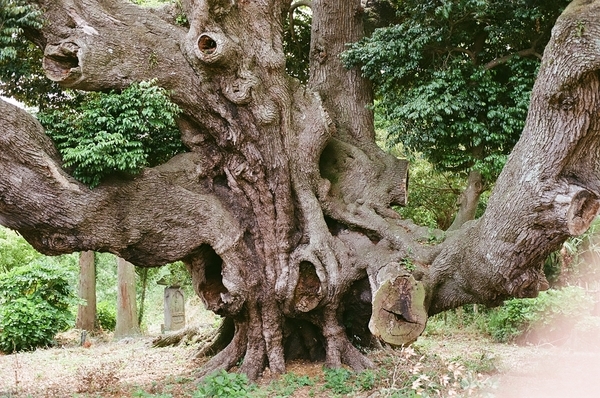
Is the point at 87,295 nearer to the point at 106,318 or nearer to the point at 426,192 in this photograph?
the point at 106,318

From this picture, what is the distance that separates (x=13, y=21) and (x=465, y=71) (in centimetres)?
570

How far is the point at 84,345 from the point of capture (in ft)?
40.1

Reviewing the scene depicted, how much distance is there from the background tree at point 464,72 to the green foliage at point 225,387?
4012mm

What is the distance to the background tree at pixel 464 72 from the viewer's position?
7.34 m

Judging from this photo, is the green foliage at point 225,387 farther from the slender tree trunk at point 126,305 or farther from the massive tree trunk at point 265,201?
the slender tree trunk at point 126,305

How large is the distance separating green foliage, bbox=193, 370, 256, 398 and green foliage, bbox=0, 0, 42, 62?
4.42m

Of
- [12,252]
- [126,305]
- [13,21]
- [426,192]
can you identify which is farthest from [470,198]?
[12,252]

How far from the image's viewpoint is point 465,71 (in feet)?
25.2

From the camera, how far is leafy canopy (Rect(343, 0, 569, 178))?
24.1 ft

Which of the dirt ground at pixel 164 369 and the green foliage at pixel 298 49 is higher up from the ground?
the green foliage at pixel 298 49

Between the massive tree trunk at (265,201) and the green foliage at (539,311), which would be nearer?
the massive tree trunk at (265,201)

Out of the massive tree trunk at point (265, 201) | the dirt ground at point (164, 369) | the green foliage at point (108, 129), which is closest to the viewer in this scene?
the massive tree trunk at point (265, 201)

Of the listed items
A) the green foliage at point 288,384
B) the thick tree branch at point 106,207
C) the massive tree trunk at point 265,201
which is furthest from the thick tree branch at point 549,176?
the thick tree branch at point 106,207

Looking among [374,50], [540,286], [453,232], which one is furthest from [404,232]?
[374,50]
